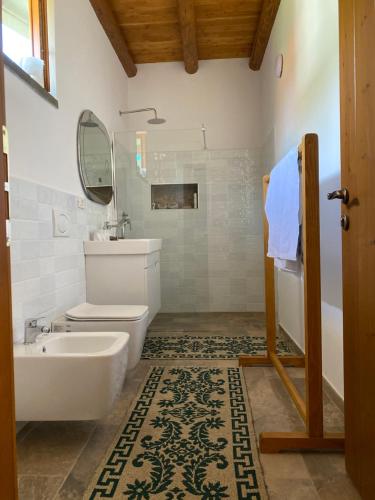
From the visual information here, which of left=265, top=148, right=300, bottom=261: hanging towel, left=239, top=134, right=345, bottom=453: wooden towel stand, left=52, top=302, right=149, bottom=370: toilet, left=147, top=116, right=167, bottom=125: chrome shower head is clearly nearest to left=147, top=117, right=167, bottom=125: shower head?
left=147, top=116, right=167, bottom=125: chrome shower head

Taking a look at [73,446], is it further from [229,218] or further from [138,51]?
[138,51]

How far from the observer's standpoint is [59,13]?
7.00 feet

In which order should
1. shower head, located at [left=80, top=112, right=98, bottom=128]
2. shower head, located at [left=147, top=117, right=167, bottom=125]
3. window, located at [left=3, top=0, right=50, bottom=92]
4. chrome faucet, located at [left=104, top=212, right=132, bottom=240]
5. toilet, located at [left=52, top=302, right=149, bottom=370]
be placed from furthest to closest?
shower head, located at [left=147, top=117, right=167, bottom=125]
chrome faucet, located at [left=104, top=212, right=132, bottom=240]
shower head, located at [left=80, top=112, right=98, bottom=128]
toilet, located at [left=52, top=302, right=149, bottom=370]
window, located at [left=3, top=0, right=50, bottom=92]

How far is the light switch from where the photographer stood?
194cm

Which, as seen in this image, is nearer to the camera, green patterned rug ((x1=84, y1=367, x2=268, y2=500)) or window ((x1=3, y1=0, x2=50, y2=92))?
green patterned rug ((x1=84, y1=367, x2=268, y2=500))

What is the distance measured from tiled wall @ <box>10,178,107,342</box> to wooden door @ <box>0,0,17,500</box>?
0.91 meters

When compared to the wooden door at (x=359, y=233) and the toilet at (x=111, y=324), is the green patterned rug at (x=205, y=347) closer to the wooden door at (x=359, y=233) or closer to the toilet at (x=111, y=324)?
the toilet at (x=111, y=324)

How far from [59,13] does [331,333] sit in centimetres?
255

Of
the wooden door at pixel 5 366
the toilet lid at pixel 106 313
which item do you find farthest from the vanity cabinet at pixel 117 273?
the wooden door at pixel 5 366

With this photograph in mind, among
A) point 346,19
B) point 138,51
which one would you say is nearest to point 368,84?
point 346,19

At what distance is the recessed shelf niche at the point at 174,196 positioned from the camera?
348 cm

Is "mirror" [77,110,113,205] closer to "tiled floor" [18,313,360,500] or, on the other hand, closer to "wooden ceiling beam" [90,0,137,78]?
"wooden ceiling beam" [90,0,137,78]

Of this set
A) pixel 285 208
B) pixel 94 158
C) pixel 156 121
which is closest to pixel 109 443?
pixel 285 208

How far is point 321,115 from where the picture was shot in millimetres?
1797
